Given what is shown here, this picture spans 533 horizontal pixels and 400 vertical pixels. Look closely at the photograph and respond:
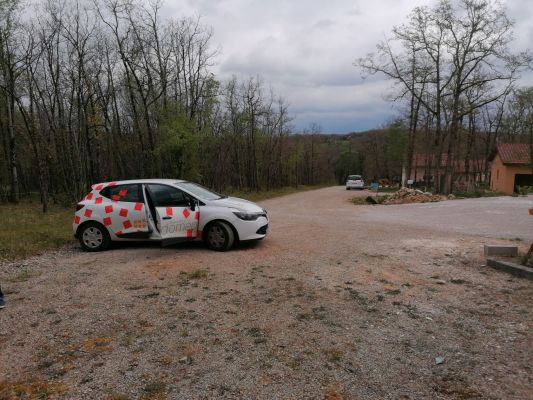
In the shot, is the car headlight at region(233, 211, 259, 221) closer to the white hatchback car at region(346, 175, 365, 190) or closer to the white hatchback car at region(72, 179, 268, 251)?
the white hatchback car at region(72, 179, 268, 251)

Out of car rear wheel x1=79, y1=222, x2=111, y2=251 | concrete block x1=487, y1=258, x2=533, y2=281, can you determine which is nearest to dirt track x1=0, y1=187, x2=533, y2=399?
concrete block x1=487, y1=258, x2=533, y2=281

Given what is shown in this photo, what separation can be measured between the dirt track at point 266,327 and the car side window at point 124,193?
52.2 inches

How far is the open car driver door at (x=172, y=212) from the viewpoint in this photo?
814 centimetres

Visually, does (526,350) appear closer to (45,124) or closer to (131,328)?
(131,328)

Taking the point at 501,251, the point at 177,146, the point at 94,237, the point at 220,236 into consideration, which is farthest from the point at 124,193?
the point at 177,146

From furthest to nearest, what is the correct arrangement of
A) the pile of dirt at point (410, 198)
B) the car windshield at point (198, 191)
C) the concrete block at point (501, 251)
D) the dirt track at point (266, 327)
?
the pile of dirt at point (410, 198)
the car windshield at point (198, 191)
the concrete block at point (501, 251)
the dirt track at point (266, 327)

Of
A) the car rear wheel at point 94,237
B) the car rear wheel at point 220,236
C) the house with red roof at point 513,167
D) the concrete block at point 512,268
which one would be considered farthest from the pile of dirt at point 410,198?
the house with red roof at point 513,167

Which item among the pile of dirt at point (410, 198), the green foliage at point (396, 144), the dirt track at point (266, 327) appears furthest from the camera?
the green foliage at point (396, 144)

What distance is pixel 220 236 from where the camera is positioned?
8508mm

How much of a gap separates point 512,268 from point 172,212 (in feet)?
19.8

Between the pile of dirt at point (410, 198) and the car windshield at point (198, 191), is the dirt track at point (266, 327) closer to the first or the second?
the car windshield at point (198, 191)

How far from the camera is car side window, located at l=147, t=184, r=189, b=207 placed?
8.49m

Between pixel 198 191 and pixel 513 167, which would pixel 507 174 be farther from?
pixel 198 191

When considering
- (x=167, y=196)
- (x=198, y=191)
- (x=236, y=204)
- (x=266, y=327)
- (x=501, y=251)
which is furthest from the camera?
(x=198, y=191)
